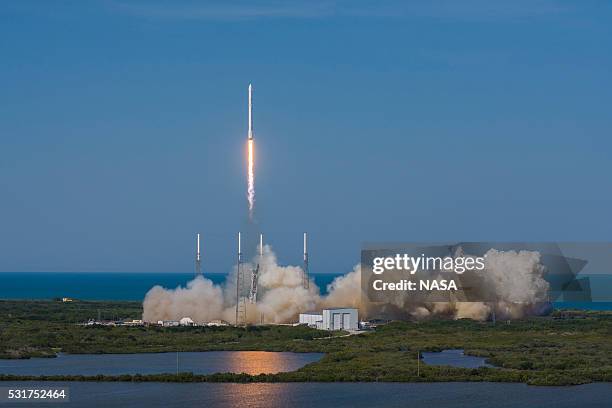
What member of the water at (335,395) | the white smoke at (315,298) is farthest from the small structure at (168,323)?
the water at (335,395)

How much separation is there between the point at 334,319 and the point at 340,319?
64cm

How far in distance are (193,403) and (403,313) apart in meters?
48.9

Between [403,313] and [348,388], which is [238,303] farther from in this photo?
[348,388]

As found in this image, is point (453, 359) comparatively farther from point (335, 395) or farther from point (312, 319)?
point (312, 319)

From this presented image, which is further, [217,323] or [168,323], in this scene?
[168,323]

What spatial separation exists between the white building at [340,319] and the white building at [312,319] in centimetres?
63

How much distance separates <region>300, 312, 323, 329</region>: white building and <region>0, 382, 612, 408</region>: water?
30.6 meters

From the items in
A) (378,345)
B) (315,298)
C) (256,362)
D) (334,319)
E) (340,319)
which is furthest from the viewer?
(315,298)

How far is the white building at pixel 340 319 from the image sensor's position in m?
89.4

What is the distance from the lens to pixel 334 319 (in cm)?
9006

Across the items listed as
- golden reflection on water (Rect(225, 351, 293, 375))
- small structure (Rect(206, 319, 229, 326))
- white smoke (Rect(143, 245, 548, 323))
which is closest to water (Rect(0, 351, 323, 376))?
golden reflection on water (Rect(225, 351, 293, 375))

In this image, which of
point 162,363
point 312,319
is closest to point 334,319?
point 312,319

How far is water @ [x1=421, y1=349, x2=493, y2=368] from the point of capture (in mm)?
67375

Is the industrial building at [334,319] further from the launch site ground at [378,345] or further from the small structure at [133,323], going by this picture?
the small structure at [133,323]
